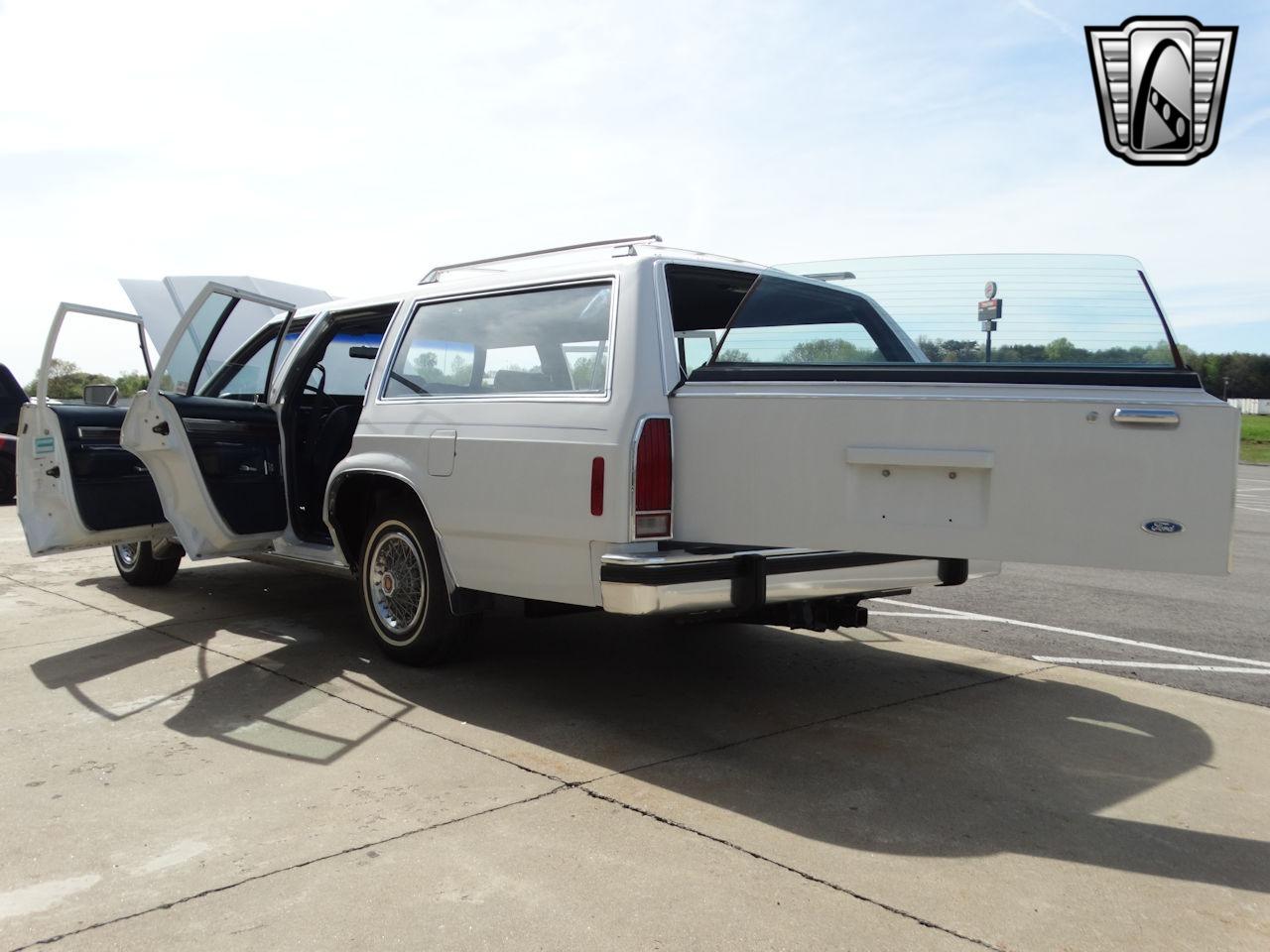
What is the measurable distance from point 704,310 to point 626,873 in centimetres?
322

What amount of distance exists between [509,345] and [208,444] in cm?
220

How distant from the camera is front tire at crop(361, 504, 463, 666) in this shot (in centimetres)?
505

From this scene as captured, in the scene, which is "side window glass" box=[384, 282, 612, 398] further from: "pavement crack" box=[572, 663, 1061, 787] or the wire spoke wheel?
"pavement crack" box=[572, 663, 1061, 787]

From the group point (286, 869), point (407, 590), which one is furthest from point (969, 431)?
point (407, 590)

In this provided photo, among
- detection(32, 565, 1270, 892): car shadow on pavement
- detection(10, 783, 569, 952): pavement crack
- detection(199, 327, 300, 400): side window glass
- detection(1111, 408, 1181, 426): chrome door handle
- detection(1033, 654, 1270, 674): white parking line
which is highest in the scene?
detection(199, 327, 300, 400): side window glass

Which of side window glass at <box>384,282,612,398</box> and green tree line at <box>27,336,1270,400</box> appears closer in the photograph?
green tree line at <box>27,336,1270,400</box>

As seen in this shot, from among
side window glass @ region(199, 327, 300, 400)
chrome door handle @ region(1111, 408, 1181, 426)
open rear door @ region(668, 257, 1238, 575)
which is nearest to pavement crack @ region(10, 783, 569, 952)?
open rear door @ region(668, 257, 1238, 575)

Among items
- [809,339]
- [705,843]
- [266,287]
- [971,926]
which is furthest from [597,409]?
[266,287]

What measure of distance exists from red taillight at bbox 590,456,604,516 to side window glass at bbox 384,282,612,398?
31cm

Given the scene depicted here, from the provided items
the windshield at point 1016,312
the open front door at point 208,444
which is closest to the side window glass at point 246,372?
the open front door at point 208,444

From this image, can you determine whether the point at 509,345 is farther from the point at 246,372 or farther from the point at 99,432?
the point at 99,432

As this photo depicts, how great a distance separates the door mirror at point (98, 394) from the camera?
645 cm

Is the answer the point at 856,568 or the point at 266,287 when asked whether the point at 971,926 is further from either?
the point at 266,287

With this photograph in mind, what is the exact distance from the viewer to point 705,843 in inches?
130
